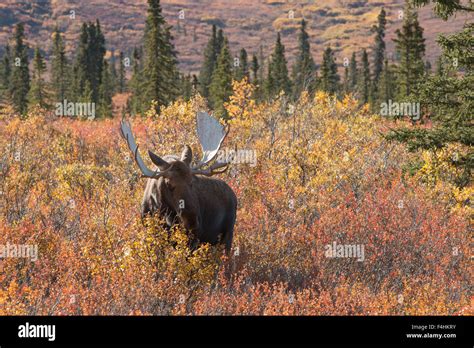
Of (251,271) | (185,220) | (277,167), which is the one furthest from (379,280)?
(277,167)

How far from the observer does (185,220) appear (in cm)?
827

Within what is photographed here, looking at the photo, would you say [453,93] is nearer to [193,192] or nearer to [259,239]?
[259,239]

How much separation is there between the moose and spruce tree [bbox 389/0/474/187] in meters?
4.17

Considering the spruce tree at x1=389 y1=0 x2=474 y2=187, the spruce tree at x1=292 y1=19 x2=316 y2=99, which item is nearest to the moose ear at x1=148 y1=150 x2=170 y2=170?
the spruce tree at x1=389 y1=0 x2=474 y2=187

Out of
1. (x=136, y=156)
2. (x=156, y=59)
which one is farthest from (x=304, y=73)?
(x=156, y=59)

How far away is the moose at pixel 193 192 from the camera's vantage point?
802 cm

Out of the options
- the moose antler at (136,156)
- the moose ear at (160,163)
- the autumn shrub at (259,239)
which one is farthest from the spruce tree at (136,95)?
the moose ear at (160,163)

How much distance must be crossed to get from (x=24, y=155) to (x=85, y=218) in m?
5.22

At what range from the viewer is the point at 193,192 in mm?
8438

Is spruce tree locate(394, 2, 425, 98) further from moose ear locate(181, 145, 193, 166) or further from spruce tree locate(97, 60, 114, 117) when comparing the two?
moose ear locate(181, 145, 193, 166)

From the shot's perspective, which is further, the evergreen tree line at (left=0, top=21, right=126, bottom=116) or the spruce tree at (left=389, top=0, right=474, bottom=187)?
the evergreen tree line at (left=0, top=21, right=126, bottom=116)

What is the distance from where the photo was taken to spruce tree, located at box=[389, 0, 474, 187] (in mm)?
11055

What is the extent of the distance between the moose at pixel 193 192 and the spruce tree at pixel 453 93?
4.17 metres

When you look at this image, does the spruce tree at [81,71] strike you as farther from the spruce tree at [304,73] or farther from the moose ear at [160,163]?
the moose ear at [160,163]
